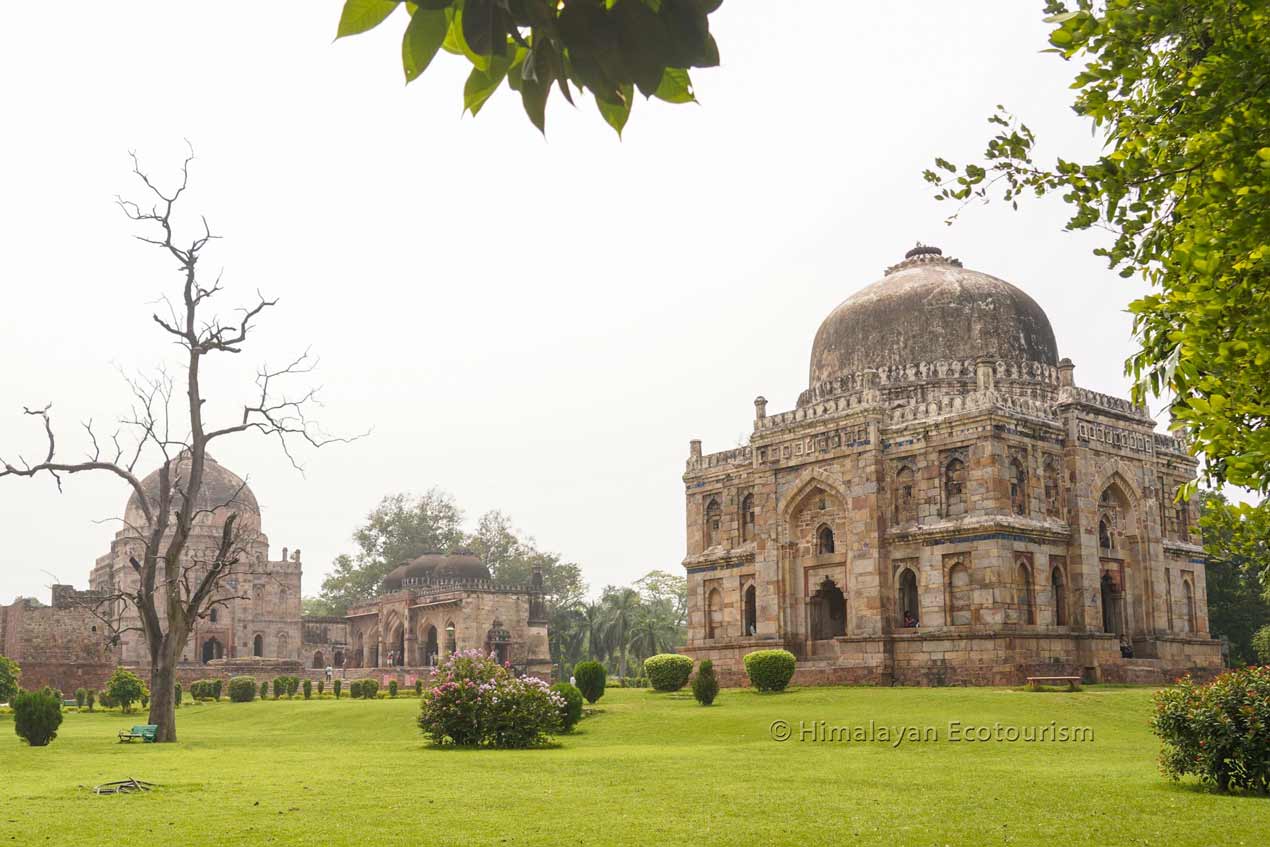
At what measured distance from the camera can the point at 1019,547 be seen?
2811 cm

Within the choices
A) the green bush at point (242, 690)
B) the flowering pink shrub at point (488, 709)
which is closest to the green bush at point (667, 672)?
the flowering pink shrub at point (488, 709)

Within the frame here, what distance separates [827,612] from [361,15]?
31.4 m

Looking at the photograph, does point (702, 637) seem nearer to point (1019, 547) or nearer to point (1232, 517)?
point (1019, 547)

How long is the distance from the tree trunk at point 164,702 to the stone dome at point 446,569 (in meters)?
30.9

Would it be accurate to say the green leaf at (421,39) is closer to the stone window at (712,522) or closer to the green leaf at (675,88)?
the green leaf at (675,88)

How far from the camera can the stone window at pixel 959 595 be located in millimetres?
28234

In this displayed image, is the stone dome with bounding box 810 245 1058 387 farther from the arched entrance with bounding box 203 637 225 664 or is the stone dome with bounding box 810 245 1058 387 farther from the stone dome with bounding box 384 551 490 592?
the arched entrance with bounding box 203 637 225 664

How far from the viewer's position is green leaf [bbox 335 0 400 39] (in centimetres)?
232

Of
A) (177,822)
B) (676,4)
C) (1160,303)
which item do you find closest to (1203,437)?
(1160,303)

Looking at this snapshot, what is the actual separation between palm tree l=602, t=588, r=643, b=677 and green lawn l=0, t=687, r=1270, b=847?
36.6 metres

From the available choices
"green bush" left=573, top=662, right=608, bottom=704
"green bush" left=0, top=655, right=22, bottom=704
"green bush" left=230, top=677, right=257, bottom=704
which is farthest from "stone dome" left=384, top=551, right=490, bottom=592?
"green bush" left=573, top=662, right=608, bottom=704

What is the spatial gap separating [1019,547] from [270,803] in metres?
20.7

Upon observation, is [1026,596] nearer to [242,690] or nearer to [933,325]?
[933,325]

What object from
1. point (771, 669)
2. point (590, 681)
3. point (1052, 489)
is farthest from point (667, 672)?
point (1052, 489)
